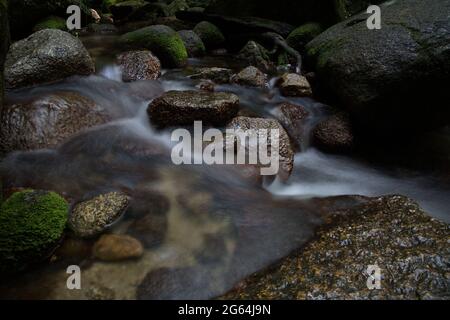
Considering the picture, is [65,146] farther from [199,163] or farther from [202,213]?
[202,213]

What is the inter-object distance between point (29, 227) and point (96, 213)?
2.14 ft

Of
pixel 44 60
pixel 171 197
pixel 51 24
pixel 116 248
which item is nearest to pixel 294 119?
pixel 171 197

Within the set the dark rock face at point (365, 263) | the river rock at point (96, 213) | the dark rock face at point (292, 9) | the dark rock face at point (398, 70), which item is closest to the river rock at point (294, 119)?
the dark rock face at point (398, 70)

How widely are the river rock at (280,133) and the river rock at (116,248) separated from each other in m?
2.44

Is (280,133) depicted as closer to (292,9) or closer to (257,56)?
(257,56)

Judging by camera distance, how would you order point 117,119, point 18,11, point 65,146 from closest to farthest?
point 65,146 < point 117,119 < point 18,11

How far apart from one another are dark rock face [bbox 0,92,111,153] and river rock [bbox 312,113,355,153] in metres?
4.00

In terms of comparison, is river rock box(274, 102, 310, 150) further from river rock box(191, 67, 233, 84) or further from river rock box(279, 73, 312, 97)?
river rock box(191, 67, 233, 84)

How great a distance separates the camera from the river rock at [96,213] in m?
3.44

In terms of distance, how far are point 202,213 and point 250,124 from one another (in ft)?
6.79

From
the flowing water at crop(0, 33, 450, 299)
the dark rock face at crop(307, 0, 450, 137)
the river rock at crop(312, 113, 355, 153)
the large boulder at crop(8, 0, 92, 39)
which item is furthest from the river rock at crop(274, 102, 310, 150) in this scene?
the large boulder at crop(8, 0, 92, 39)
